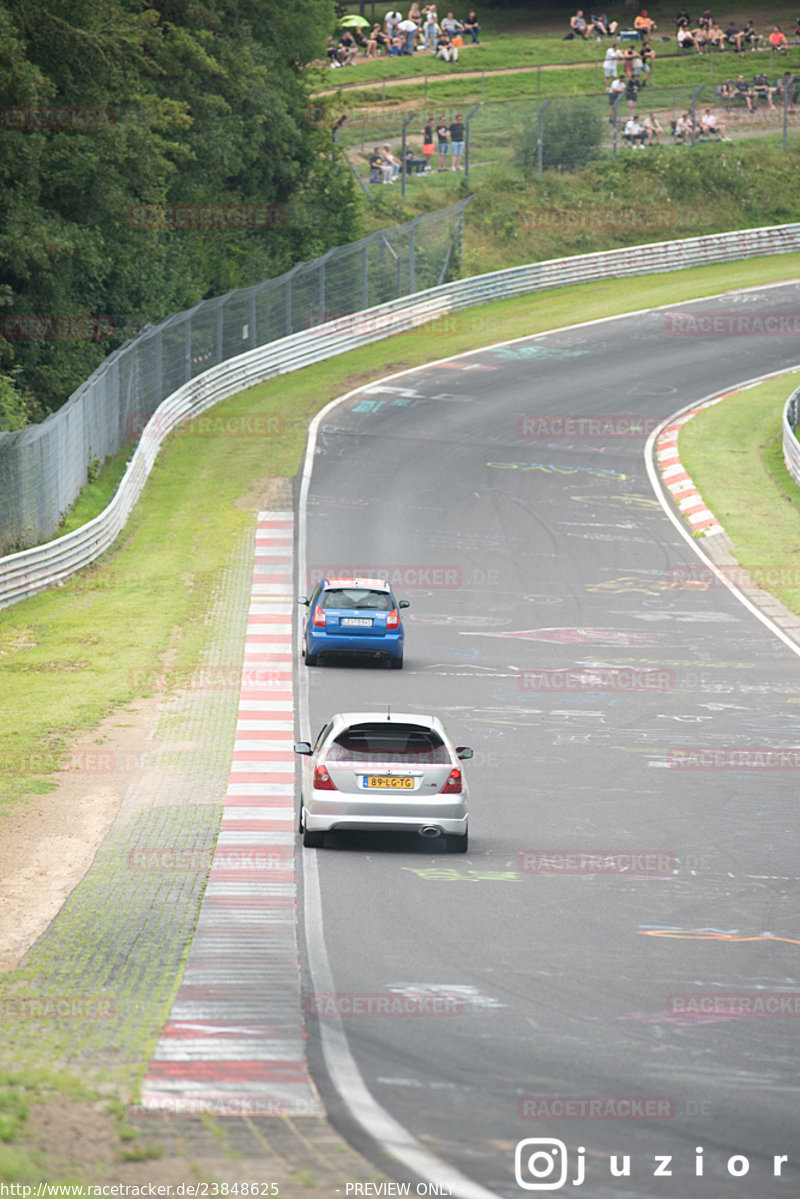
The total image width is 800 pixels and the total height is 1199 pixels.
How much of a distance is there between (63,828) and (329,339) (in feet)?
126

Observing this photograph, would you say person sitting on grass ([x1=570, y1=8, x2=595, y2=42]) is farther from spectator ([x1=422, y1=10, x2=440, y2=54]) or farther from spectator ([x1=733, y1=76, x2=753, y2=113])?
spectator ([x1=733, y1=76, x2=753, y2=113])

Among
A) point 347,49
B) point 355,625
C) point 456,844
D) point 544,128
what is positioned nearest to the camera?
point 456,844

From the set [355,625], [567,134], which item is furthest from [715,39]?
[355,625]

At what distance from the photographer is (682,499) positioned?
36.8 meters

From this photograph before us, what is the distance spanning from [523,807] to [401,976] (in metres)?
5.88

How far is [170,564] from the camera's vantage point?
103ft

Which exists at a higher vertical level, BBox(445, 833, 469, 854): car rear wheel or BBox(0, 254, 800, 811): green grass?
BBox(0, 254, 800, 811): green grass

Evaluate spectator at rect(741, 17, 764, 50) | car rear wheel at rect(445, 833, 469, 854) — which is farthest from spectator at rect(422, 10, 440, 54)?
car rear wheel at rect(445, 833, 469, 854)

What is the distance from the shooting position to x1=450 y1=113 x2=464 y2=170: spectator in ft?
205

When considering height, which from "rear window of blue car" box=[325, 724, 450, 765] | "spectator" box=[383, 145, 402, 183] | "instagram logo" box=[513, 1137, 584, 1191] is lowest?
"instagram logo" box=[513, 1137, 584, 1191]

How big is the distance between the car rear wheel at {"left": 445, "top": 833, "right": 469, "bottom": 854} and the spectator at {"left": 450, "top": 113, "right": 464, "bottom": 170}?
2076 inches

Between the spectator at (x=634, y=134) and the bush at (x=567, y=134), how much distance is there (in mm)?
1821

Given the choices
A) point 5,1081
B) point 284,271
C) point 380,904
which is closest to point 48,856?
point 380,904

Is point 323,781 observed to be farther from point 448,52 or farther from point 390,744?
point 448,52
